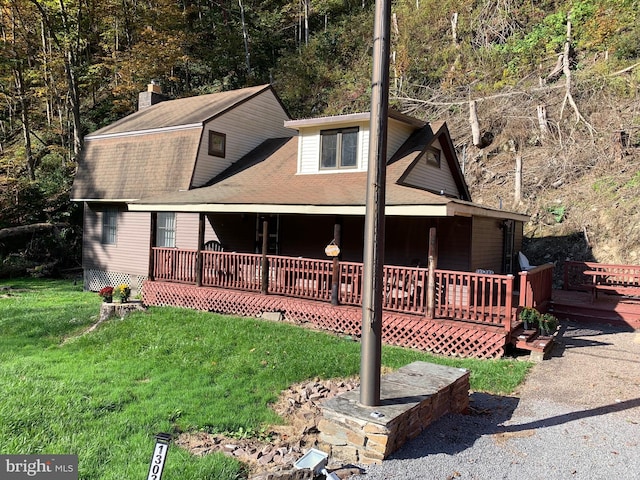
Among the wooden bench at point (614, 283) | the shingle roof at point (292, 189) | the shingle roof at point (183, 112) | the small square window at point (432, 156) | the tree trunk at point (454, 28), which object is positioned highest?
the tree trunk at point (454, 28)

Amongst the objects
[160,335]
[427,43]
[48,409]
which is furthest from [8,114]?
[48,409]

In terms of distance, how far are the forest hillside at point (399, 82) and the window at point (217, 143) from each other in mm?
9923

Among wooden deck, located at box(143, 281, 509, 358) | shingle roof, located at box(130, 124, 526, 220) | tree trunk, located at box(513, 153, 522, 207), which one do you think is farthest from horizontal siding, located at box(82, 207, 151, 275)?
tree trunk, located at box(513, 153, 522, 207)

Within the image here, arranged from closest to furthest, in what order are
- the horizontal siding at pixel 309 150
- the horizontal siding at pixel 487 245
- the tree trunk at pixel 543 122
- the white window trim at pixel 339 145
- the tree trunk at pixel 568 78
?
the horizontal siding at pixel 487 245
the white window trim at pixel 339 145
the horizontal siding at pixel 309 150
the tree trunk at pixel 568 78
the tree trunk at pixel 543 122

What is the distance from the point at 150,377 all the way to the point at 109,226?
11.5 m

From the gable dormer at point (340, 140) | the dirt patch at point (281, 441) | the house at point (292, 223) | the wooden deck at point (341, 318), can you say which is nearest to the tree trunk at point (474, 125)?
the house at point (292, 223)

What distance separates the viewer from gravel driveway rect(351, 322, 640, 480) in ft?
13.9

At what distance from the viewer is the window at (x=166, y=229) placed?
15.2 metres

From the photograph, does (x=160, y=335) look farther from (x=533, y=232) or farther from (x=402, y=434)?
(x=533, y=232)

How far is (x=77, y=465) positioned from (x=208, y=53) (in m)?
32.8

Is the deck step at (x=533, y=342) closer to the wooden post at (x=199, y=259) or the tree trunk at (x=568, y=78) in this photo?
the wooden post at (x=199, y=259)

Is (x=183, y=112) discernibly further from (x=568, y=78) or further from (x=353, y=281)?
(x=568, y=78)

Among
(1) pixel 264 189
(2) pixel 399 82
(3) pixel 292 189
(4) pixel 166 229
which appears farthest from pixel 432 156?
(2) pixel 399 82

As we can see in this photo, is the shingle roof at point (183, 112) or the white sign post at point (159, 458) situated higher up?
the shingle roof at point (183, 112)
